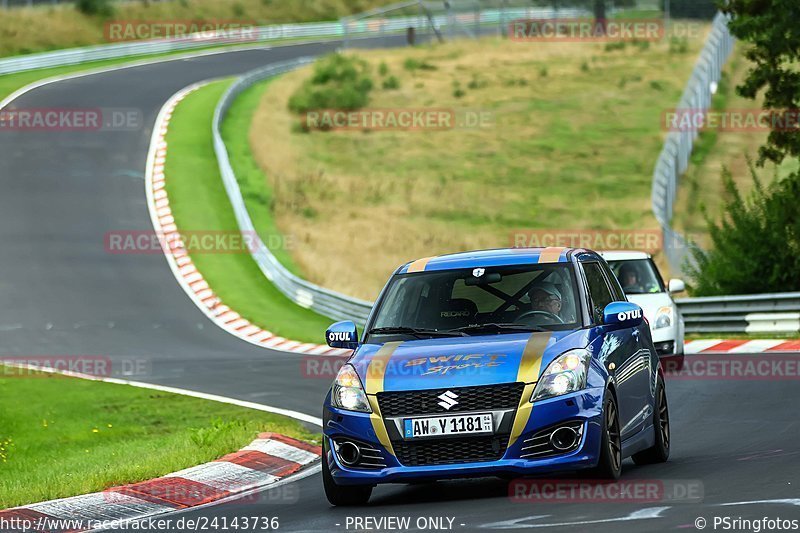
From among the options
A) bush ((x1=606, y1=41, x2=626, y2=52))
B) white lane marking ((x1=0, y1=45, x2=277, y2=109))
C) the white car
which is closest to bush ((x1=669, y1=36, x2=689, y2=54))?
bush ((x1=606, y1=41, x2=626, y2=52))

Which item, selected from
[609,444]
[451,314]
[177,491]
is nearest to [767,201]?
[451,314]

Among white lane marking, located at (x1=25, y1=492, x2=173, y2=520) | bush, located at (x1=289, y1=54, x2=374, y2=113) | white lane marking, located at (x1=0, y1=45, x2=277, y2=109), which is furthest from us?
bush, located at (x1=289, y1=54, x2=374, y2=113)

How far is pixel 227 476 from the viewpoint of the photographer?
40.0 ft

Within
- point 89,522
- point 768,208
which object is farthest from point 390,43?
point 89,522

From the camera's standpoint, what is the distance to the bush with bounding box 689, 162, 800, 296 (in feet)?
88.6

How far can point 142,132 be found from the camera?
155 feet

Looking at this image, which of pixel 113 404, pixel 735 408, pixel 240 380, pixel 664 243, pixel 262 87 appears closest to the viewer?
pixel 735 408

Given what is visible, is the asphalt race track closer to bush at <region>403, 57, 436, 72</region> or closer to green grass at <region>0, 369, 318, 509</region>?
green grass at <region>0, 369, 318, 509</region>

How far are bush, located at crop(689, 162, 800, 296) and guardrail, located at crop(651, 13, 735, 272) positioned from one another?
1.13 m

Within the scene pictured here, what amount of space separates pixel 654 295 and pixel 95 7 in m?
57.6

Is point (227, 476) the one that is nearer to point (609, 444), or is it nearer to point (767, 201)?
point (609, 444)

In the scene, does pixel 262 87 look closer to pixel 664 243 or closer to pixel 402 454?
pixel 664 243

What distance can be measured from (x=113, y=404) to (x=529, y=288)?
390 inches

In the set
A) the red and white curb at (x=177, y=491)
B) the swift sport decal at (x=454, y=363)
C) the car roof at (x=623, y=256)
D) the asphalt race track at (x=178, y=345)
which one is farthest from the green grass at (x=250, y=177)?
the swift sport decal at (x=454, y=363)
